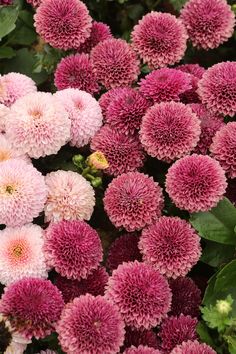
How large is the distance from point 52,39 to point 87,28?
0.13 meters

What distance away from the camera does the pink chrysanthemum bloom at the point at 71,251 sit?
1699mm

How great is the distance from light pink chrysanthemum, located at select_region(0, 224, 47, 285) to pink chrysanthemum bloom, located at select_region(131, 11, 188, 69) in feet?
2.30

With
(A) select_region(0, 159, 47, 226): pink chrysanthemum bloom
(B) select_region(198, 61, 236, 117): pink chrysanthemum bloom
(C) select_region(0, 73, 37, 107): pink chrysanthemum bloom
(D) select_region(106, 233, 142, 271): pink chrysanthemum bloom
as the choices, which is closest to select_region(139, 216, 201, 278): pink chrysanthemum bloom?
(D) select_region(106, 233, 142, 271): pink chrysanthemum bloom

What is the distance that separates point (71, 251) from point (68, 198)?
0.18m

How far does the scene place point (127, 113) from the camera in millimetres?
1940

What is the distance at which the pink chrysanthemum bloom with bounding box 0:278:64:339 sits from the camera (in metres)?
1.57

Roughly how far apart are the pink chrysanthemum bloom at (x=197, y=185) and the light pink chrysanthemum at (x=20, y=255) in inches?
15.5

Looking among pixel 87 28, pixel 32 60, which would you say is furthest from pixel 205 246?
pixel 32 60

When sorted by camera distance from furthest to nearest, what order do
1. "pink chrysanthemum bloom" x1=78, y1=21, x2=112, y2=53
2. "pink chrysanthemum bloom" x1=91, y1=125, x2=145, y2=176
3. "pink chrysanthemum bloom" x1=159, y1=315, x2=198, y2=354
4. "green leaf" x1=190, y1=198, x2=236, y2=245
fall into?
"pink chrysanthemum bloom" x1=78, y1=21, x2=112, y2=53 < "pink chrysanthemum bloom" x1=91, y1=125, x2=145, y2=176 < "green leaf" x1=190, y1=198, x2=236, y2=245 < "pink chrysanthemum bloom" x1=159, y1=315, x2=198, y2=354

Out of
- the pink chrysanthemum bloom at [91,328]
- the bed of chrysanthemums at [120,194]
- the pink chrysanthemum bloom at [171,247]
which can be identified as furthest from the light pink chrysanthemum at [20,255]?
the pink chrysanthemum bloom at [171,247]

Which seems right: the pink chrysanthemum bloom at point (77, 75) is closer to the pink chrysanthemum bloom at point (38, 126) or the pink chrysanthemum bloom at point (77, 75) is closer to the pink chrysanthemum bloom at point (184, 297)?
the pink chrysanthemum bloom at point (38, 126)

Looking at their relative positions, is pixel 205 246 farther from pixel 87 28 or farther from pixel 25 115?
pixel 87 28

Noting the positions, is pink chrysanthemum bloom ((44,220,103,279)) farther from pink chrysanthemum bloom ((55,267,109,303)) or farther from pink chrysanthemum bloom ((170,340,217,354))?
pink chrysanthemum bloom ((170,340,217,354))

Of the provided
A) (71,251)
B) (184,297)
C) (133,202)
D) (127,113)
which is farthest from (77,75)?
(184,297)
